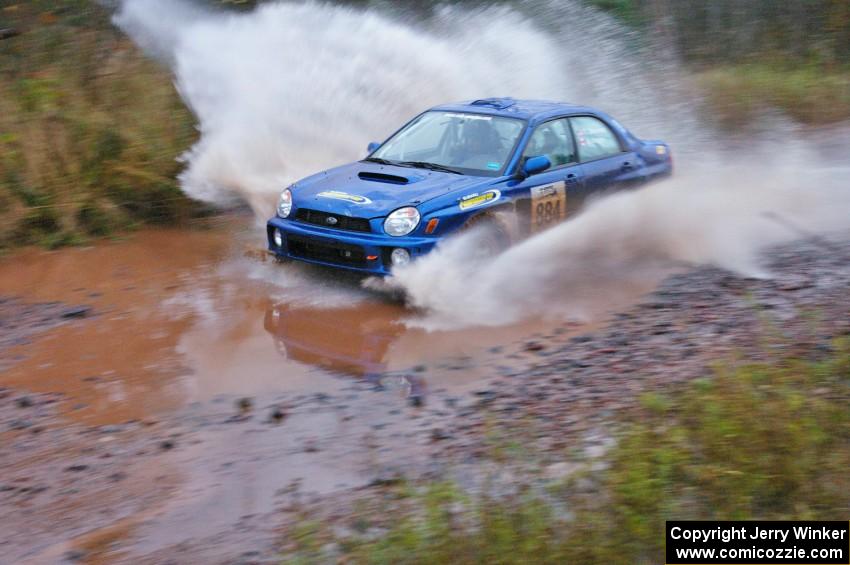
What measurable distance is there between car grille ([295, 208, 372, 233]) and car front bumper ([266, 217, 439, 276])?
1.4 inches

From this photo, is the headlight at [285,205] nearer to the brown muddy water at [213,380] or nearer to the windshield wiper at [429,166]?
the brown muddy water at [213,380]

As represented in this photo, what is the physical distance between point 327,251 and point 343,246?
8.1 inches

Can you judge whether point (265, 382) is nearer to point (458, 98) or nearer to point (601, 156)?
point (601, 156)

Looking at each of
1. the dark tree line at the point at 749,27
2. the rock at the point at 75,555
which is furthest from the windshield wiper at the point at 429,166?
the dark tree line at the point at 749,27

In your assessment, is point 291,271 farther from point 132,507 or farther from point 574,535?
point 574,535

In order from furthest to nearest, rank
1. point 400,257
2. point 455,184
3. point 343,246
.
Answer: point 455,184 → point 343,246 → point 400,257

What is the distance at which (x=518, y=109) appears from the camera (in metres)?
8.88

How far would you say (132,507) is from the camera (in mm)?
4652

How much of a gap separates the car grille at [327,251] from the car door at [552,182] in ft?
4.82

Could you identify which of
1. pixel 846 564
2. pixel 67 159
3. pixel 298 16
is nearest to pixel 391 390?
pixel 846 564

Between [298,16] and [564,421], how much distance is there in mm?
8889

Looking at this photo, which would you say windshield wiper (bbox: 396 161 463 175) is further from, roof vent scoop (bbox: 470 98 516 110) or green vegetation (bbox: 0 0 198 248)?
green vegetation (bbox: 0 0 198 248)

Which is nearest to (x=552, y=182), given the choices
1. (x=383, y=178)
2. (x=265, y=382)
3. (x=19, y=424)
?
(x=383, y=178)

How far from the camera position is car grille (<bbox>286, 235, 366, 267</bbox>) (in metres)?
7.63
